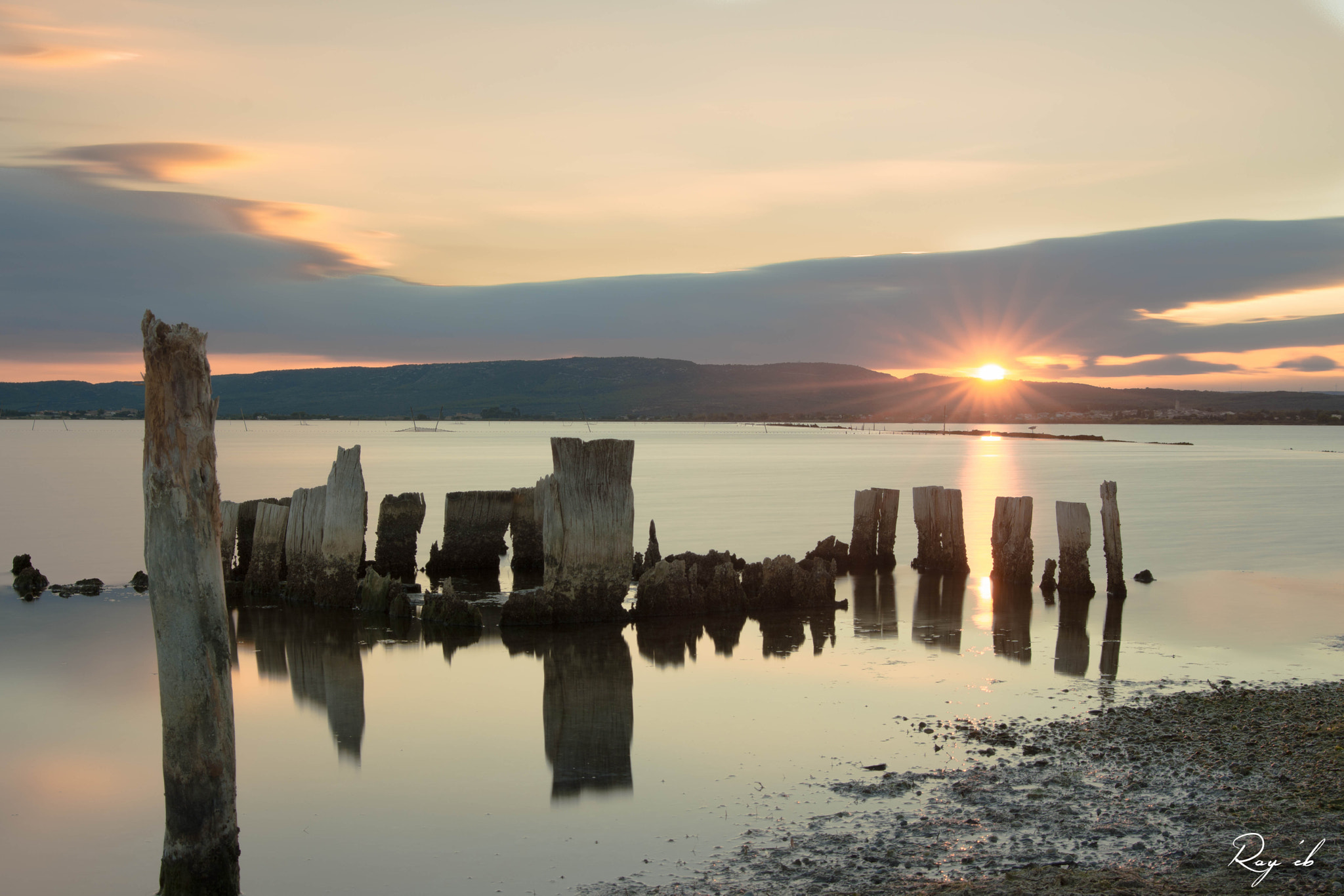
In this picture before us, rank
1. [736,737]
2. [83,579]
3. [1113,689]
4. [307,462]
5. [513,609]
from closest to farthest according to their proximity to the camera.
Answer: [736,737] < [1113,689] < [513,609] < [83,579] < [307,462]

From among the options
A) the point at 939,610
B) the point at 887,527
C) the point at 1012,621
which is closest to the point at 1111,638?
the point at 1012,621

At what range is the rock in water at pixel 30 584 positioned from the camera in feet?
47.6

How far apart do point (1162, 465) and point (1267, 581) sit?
41816 millimetres

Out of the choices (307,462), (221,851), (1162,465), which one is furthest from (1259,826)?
(307,462)

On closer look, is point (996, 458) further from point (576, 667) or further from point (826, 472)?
point (576, 667)

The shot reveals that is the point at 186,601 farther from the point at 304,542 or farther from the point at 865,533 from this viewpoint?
the point at 865,533

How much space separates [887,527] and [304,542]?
8.68m

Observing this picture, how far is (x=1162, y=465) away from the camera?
54.5 meters

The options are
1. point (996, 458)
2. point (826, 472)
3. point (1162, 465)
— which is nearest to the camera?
point (826, 472)

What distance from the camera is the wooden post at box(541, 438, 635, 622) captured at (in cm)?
1177

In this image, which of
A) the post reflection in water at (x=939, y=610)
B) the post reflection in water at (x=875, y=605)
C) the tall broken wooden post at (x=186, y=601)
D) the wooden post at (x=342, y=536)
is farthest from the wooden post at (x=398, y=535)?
the tall broken wooden post at (x=186, y=601)

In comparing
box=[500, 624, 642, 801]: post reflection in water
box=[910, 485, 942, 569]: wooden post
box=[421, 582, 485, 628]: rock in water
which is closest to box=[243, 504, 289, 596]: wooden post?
box=[421, 582, 485, 628]: rock in water

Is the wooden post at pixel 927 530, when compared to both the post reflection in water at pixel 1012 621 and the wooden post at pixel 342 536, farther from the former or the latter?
the wooden post at pixel 342 536

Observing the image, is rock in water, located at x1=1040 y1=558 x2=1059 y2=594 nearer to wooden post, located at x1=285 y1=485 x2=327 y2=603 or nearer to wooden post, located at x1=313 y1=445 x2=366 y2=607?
wooden post, located at x1=313 y1=445 x2=366 y2=607
